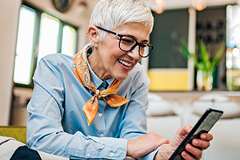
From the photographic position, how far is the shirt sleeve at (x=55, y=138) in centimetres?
87

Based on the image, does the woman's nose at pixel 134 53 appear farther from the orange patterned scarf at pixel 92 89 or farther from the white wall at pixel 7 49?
the white wall at pixel 7 49

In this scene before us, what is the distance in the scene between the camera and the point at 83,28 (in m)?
5.38

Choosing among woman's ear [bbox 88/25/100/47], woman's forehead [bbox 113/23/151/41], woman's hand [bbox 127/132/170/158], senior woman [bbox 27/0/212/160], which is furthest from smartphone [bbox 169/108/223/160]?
woman's ear [bbox 88/25/100/47]

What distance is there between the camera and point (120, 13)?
1.01 meters

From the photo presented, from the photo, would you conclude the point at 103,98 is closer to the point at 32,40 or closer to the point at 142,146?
the point at 142,146

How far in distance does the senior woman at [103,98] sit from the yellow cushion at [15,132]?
349 mm

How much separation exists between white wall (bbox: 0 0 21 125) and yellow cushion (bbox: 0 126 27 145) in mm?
1646

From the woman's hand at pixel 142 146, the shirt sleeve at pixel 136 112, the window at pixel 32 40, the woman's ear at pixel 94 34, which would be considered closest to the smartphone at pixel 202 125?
the woman's hand at pixel 142 146

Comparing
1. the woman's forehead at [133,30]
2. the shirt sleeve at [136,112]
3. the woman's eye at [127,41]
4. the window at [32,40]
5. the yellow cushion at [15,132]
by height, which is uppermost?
the window at [32,40]

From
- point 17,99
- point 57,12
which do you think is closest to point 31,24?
point 57,12

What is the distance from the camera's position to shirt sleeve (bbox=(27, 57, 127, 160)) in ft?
2.86

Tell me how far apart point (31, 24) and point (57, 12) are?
0.69 meters

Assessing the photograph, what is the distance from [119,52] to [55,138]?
1.42 feet

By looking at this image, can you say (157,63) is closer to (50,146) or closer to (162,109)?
(162,109)
